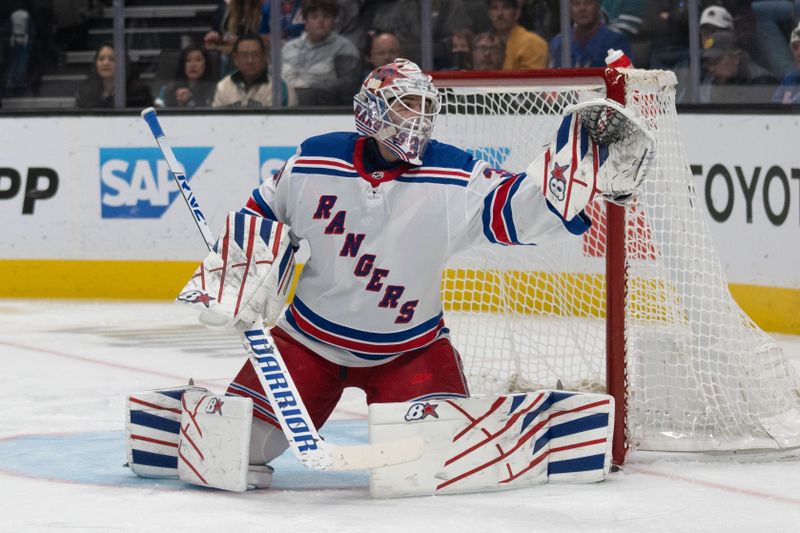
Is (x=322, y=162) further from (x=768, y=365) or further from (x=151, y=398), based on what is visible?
(x=768, y=365)

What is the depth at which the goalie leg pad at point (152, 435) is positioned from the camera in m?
3.55

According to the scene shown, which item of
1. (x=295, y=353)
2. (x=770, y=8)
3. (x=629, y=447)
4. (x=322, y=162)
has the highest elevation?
(x=770, y=8)

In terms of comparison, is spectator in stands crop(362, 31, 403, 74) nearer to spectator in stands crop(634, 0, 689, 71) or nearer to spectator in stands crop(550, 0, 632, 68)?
spectator in stands crop(550, 0, 632, 68)

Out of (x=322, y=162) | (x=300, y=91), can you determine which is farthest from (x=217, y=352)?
(x=322, y=162)

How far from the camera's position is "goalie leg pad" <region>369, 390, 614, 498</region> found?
10.9 feet

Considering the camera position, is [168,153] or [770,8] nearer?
[168,153]

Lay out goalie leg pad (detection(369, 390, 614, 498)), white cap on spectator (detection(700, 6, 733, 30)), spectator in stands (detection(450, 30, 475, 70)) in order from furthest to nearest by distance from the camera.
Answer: spectator in stands (detection(450, 30, 475, 70)), white cap on spectator (detection(700, 6, 733, 30)), goalie leg pad (detection(369, 390, 614, 498))

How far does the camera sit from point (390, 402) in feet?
11.3

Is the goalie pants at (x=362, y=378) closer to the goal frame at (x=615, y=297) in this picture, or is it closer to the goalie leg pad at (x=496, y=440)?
the goalie leg pad at (x=496, y=440)

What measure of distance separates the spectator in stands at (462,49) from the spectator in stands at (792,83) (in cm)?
148

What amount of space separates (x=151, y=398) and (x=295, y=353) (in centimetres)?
34

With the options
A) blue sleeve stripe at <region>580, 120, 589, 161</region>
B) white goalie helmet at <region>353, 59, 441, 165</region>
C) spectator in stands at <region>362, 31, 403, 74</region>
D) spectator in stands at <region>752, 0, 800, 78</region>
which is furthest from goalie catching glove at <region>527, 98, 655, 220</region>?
spectator in stands at <region>362, 31, 403, 74</region>

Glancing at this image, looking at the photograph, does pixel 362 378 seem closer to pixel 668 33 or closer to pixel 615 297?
pixel 615 297

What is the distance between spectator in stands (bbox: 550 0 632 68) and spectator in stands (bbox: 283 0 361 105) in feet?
3.31
